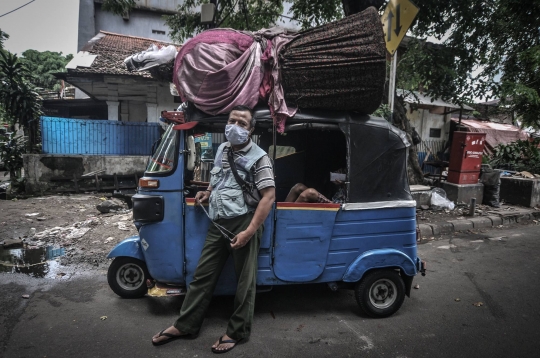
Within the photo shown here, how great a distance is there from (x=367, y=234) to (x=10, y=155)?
1078 centimetres

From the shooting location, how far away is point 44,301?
11.5ft

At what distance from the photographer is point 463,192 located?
26.8 feet

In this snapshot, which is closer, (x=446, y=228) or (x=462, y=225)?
(x=446, y=228)

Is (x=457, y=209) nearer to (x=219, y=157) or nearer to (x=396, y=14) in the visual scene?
(x=396, y=14)

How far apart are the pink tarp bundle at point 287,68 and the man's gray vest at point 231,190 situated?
1.40ft

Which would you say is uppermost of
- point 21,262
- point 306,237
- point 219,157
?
point 219,157

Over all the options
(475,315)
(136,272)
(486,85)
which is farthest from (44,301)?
(486,85)

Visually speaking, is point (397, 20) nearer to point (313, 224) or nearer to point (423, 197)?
point (313, 224)

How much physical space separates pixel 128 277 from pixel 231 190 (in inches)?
69.1

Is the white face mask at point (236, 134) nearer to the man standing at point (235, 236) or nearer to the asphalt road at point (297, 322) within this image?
the man standing at point (235, 236)

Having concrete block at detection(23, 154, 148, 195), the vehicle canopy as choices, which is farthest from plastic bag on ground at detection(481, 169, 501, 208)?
concrete block at detection(23, 154, 148, 195)

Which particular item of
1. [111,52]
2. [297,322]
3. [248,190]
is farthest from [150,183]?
[111,52]

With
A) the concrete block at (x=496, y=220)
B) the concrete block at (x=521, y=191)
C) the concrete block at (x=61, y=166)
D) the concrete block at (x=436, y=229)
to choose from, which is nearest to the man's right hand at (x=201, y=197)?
the concrete block at (x=436, y=229)

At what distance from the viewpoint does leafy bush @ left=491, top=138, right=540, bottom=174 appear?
35.4 ft
